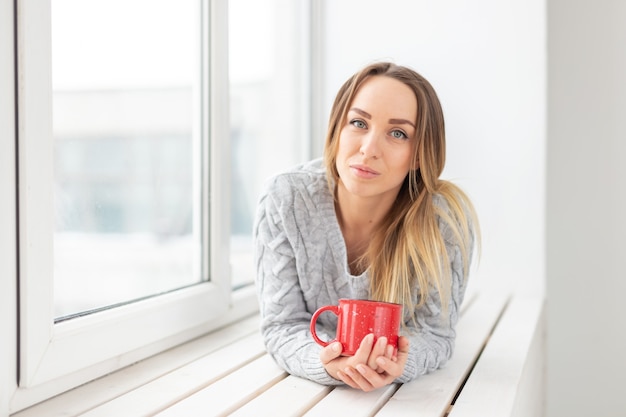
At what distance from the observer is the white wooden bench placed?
3.01 ft

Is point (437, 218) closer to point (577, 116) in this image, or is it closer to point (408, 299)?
point (408, 299)

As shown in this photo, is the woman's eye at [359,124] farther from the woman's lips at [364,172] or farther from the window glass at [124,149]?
the window glass at [124,149]

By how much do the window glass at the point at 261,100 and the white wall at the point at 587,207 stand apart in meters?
0.72

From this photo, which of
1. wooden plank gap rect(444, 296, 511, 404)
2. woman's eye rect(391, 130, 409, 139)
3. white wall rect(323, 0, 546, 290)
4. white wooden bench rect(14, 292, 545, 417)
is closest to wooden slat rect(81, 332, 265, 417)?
white wooden bench rect(14, 292, 545, 417)

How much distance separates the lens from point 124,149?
4.10 ft

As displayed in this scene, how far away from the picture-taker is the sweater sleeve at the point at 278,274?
3.73ft

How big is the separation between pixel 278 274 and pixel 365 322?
0.27 m

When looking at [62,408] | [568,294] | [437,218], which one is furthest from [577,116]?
[62,408]

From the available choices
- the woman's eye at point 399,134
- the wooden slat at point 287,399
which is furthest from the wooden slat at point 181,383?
the woman's eye at point 399,134

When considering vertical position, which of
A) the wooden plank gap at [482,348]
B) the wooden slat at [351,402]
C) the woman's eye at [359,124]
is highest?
the woman's eye at [359,124]

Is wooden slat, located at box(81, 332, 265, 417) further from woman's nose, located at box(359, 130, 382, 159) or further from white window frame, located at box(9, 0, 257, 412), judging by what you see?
woman's nose, located at box(359, 130, 382, 159)

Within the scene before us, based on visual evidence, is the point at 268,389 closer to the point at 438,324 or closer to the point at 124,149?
the point at 438,324

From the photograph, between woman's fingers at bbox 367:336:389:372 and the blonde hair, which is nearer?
woman's fingers at bbox 367:336:389:372

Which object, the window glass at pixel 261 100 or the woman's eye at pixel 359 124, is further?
the window glass at pixel 261 100
